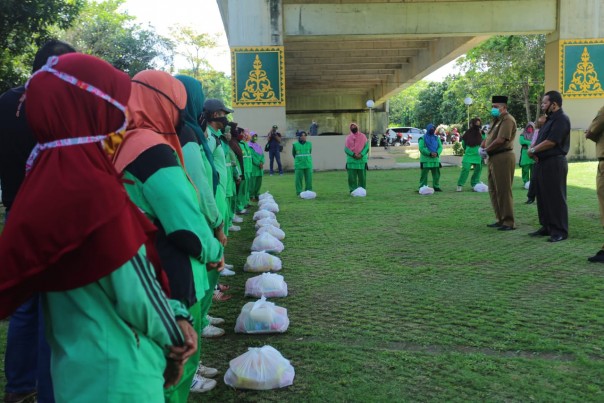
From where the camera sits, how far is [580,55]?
727 inches

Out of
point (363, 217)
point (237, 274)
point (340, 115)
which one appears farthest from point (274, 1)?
point (340, 115)

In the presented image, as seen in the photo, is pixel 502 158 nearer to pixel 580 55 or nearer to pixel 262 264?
pixel 262 264

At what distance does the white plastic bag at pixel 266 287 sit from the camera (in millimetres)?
4980

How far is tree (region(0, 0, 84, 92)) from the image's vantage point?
9927 millimetres

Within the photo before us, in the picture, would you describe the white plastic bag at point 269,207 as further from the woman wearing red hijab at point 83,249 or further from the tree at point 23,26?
the woman wearing red hijab at point 83,249

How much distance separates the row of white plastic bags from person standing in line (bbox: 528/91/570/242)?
361 centimetres

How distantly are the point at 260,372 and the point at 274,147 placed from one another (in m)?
15.6

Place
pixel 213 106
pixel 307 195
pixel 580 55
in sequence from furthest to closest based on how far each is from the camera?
pixel 580 55
pixel 307 195
pixel 213 106

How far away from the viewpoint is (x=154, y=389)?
1.67m

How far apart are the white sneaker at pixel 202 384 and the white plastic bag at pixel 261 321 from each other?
81cm

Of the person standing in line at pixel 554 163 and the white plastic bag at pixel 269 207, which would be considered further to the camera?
the white plastic bag at pixel 269 207

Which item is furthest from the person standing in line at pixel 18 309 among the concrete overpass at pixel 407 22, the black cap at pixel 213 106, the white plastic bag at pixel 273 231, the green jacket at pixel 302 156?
the concrete overpass at pixel 407 22

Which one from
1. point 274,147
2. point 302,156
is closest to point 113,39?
point 274,147

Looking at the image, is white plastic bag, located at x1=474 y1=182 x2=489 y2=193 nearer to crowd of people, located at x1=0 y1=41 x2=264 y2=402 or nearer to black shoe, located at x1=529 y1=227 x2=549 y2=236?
black shoe, located at x1=529 y1=227 x2=549 y2=236
